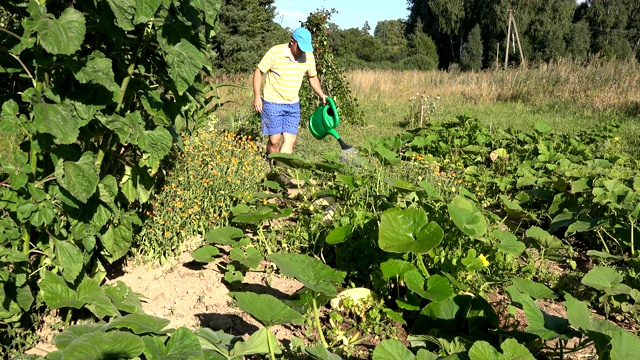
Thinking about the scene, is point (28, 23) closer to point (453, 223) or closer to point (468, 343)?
point (468, 343)

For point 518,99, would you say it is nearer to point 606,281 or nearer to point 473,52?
point 606,281

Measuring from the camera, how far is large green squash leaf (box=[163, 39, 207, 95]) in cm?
278

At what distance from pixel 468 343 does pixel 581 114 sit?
11056 millimetres

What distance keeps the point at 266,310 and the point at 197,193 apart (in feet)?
6.76

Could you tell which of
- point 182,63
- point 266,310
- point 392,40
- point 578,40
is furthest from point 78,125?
point 392,40

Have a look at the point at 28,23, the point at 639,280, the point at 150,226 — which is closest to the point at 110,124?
the point at 28,23

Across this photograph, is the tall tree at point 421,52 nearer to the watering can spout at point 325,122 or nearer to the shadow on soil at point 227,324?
the watering can spout at point 325,122

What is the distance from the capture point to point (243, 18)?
22.1 m

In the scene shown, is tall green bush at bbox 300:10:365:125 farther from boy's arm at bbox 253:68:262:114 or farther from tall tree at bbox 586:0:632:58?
tall tree at bbox 586:0:632:58

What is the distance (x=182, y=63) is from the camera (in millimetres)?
2797

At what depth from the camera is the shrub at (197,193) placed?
156 inches

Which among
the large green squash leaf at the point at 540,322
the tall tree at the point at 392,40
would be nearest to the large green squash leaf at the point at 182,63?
the large green squash leaf at the point at 540,322

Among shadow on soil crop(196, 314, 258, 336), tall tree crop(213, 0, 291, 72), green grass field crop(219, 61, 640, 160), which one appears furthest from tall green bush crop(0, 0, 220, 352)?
tall tree crop(213, 0, 291, 72)

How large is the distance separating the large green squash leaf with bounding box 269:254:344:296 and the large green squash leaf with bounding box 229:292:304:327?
0.79 ft
